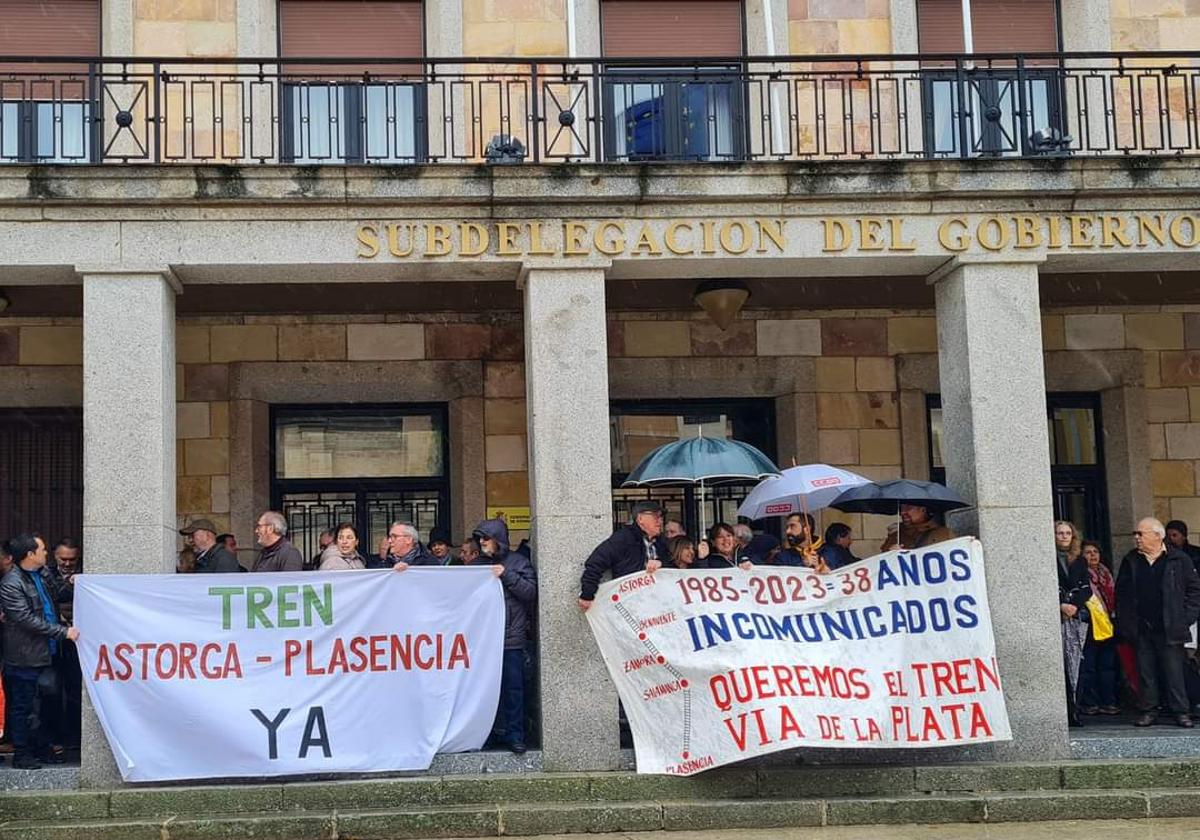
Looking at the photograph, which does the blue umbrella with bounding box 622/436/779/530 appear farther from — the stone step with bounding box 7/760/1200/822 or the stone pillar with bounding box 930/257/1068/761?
the stone step with bounding box 7/760/1200/822

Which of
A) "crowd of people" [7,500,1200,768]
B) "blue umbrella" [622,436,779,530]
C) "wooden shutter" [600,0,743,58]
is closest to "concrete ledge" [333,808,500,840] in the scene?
"crowd of people" [7,500,1200,768]

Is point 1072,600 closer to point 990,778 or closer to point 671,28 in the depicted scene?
point 990,778

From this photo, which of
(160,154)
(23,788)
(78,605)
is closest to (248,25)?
(160,154)

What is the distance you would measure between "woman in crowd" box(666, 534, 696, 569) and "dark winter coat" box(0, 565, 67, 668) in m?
4.37

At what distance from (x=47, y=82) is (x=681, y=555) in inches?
265

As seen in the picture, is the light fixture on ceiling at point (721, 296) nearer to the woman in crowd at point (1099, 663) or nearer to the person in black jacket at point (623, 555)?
the person in black jacket at point (623, 555)

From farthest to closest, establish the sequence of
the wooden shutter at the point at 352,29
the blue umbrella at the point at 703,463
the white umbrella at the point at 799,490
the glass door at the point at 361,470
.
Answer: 1. the glass door at the point at 361,470
2. the wooden shutter at the point at 352,29
3. the white umbrella at the point at 799,490
4. the blue umbrella at the point at 703,463

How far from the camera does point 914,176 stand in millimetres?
11734

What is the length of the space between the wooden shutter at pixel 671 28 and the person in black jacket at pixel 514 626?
209 inches

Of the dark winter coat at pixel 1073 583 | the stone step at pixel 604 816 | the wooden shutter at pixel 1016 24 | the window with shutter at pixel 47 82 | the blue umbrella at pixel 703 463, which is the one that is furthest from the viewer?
the wooden shutter at pixel 1016 24

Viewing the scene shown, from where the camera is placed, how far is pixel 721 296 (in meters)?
13.5

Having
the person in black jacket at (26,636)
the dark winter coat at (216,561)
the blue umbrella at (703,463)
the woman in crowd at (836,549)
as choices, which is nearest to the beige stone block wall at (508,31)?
the blue umbrella at (703,463)

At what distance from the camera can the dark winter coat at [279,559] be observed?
11250 millimetres

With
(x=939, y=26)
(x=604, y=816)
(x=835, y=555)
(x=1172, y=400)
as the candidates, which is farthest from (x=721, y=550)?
(x=1172, y=400)
